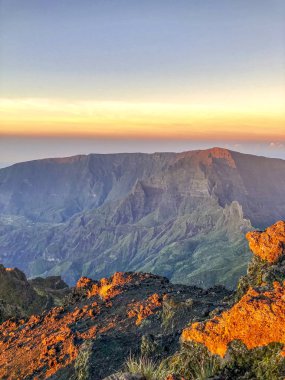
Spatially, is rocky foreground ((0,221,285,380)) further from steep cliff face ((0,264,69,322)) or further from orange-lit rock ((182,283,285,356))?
steep cliff face ((0,264,69,322))

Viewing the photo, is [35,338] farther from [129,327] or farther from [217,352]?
[217,352]

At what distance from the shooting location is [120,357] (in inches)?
653

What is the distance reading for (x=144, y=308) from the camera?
2345 cm

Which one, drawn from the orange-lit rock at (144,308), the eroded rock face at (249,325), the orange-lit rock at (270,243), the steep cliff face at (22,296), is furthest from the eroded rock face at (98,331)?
the steep cliff face at (22,296)

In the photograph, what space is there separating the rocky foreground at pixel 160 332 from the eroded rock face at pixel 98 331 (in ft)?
0.17

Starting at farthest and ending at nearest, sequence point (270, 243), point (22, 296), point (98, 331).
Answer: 1. point (22, 296)
2. point (98, 331)
3. point (270, 243)

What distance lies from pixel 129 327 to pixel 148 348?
6.67m

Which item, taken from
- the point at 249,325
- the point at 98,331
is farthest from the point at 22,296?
the point at 249,325

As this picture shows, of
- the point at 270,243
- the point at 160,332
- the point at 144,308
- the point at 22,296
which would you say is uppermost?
the point at 270,243

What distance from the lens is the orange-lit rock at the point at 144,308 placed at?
22497 mm

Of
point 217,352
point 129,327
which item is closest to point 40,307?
point 129,327

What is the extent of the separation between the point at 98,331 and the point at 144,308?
2.92m

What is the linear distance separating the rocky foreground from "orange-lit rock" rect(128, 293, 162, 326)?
59 mm

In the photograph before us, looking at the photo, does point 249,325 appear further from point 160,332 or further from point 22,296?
point 22,296
